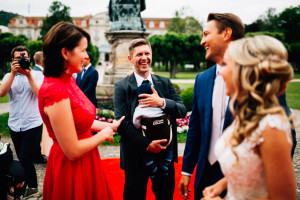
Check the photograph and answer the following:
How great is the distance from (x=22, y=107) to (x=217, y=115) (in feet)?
10.9

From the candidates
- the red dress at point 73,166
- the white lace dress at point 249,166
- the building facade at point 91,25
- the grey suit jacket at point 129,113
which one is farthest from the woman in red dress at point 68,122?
the building facade at point 91,25

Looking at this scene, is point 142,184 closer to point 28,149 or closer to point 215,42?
point 215,42

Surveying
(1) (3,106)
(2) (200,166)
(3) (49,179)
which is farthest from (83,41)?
(1) (3,106)

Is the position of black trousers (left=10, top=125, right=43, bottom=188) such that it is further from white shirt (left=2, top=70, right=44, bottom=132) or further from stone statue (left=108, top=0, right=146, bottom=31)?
stone statue (left=108, top=0, right=146, bottom=31)

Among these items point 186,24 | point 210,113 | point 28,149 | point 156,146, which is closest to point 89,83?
point 28,149

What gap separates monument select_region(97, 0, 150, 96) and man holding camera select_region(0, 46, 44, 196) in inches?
246

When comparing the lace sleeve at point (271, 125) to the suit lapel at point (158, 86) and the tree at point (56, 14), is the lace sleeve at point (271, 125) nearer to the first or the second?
the suit lapel at point (158, 86)

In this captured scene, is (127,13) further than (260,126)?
Yes

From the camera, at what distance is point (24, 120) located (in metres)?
3.98

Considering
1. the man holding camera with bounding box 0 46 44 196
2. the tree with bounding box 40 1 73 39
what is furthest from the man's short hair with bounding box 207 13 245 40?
the tree with bounding box 40 1 73 39

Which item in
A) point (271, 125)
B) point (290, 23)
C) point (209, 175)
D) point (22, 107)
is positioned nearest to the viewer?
point (271, 125)

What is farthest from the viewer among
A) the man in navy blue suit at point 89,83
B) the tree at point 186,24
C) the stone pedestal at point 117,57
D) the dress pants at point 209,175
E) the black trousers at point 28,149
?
the tree at point 186,24

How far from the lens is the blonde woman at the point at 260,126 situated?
1216 millimetres

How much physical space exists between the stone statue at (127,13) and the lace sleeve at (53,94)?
8.76m
